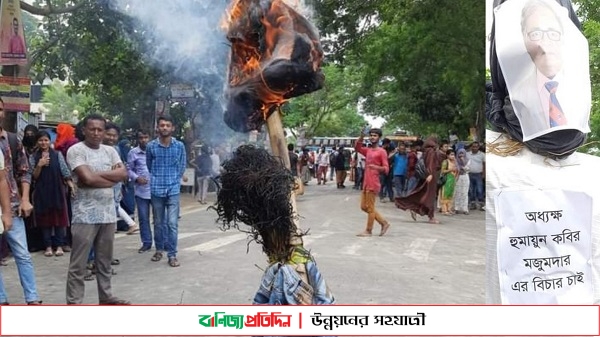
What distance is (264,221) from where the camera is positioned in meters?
2.10

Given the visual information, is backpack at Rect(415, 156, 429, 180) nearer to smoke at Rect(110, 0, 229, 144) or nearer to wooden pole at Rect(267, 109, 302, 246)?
wooden pole at Rect(267, 109, 302, 246)

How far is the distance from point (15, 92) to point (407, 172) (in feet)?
7.01

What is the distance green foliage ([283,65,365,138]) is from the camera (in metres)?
2.83

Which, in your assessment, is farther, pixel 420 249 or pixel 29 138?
pixel 29 138

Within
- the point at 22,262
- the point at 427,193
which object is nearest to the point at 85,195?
the point at 22,262

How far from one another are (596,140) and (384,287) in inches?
49.1

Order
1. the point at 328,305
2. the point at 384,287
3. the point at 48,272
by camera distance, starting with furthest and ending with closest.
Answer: the point at 48,272 → the point at 384,287 → the point at 328,305

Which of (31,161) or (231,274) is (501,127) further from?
(31,161)

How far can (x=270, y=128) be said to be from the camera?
2604 mm

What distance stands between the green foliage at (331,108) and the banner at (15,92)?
1397 mm

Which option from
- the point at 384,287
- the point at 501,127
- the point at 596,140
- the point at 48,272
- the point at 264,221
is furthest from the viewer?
the point at 48,272

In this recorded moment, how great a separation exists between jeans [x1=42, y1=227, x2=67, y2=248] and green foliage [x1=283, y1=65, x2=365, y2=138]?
1714 millimetres

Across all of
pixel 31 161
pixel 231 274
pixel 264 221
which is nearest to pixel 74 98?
pixel 31 161

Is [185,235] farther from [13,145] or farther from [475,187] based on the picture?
[475,187]
